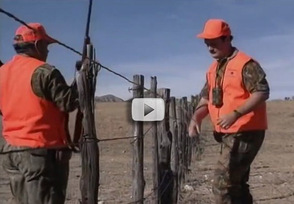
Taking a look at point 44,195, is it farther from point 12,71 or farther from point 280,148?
point 280,148

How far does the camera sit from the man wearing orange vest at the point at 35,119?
634 centimetres

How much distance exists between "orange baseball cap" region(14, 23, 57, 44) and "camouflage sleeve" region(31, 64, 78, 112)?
1.09 feet

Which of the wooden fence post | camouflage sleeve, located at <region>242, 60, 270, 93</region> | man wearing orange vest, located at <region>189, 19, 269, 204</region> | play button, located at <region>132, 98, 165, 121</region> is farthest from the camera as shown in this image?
the wooden fence post

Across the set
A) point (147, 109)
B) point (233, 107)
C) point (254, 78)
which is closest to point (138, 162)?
point (233, 107)

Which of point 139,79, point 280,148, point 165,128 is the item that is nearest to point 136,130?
point 139,79

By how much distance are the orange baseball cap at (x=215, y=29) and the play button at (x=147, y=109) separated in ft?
2.70

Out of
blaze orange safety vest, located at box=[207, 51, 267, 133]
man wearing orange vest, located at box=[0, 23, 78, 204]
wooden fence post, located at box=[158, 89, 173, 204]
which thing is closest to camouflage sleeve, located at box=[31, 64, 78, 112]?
man wearing orange vest, located at box=[0, 23, 78, 204]

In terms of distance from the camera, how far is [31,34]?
6.56 metres

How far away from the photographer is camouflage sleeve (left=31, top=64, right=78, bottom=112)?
6.30m

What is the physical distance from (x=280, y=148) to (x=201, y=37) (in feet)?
59.5

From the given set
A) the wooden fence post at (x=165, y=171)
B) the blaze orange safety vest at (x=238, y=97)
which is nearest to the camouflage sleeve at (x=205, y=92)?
the blaze orange safety vest at (x=238, y=97)

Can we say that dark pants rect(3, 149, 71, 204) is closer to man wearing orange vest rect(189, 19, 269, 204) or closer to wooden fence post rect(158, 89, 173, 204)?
man wearing orange vest rect(189, 19, 269, 204)

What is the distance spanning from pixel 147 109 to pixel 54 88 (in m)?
1.16

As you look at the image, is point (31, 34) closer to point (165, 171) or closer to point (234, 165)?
point (234, 165)
